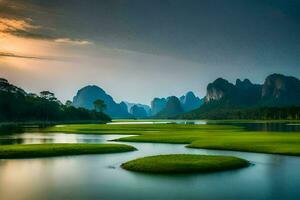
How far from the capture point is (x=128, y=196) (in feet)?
95.5

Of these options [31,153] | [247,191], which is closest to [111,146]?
[31,153]

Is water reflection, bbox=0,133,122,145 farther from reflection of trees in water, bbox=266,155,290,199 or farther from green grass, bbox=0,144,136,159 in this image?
reflection of trees in water, bbox=266,155,290,199

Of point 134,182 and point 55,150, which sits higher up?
point 55,150

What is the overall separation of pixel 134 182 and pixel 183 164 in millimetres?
7365

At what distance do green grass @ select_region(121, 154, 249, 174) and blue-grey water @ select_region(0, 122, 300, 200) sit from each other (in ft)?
4.75

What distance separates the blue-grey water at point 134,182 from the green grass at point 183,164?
1.45m

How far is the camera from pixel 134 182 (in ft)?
111

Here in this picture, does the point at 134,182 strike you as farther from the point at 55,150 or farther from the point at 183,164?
the point at 55,150

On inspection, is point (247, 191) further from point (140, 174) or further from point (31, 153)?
point (31, 153)

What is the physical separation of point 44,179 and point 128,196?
1045cm

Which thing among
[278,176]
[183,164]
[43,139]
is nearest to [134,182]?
[183,164]

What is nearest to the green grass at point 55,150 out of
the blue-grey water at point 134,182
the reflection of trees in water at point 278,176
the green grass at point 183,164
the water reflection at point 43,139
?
the blue-grey water at point 134,182

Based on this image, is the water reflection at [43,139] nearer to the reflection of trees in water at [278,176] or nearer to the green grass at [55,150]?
the green grass at [55,150]

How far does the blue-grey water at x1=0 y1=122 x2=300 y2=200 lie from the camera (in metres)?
29.4
